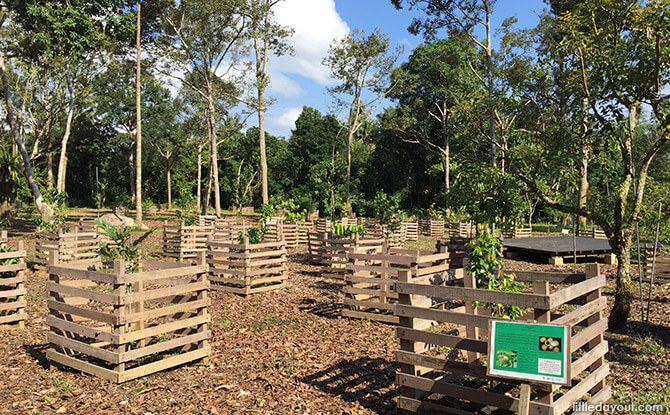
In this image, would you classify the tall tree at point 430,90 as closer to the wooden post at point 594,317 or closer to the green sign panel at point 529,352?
the wooden post at point 594,317

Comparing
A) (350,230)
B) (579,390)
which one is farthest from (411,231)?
(579,390)

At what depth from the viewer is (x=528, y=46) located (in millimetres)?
37656

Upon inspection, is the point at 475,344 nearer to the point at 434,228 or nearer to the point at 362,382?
the point at 362,382

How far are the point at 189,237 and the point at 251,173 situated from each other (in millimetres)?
39301

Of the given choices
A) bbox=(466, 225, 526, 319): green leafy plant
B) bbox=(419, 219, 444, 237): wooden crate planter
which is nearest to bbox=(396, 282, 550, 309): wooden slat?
bbox=(466, 225, 526, 319): green leafy plant

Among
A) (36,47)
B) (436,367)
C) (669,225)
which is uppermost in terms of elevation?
(36,47)

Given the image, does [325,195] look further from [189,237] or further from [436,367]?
[436,367]

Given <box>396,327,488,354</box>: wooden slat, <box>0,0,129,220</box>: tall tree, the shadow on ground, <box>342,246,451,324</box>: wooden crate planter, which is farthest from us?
<box>0,0,129,220</box>: tall tree

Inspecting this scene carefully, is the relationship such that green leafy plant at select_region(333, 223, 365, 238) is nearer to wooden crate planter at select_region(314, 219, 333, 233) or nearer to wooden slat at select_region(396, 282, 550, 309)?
wooden crate planter at select_region(314, 219, 333, 233)

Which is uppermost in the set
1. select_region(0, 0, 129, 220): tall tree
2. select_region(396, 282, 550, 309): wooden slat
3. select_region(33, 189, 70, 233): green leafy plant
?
select_region(0, 0, 129, 220): tall tree

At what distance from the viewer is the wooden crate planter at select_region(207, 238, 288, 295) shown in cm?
1226

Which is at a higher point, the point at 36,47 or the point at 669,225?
the point at 36,47

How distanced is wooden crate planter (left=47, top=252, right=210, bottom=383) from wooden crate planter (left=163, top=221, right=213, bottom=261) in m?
11.0

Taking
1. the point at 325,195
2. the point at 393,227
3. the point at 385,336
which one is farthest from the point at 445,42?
the point at 385,336
